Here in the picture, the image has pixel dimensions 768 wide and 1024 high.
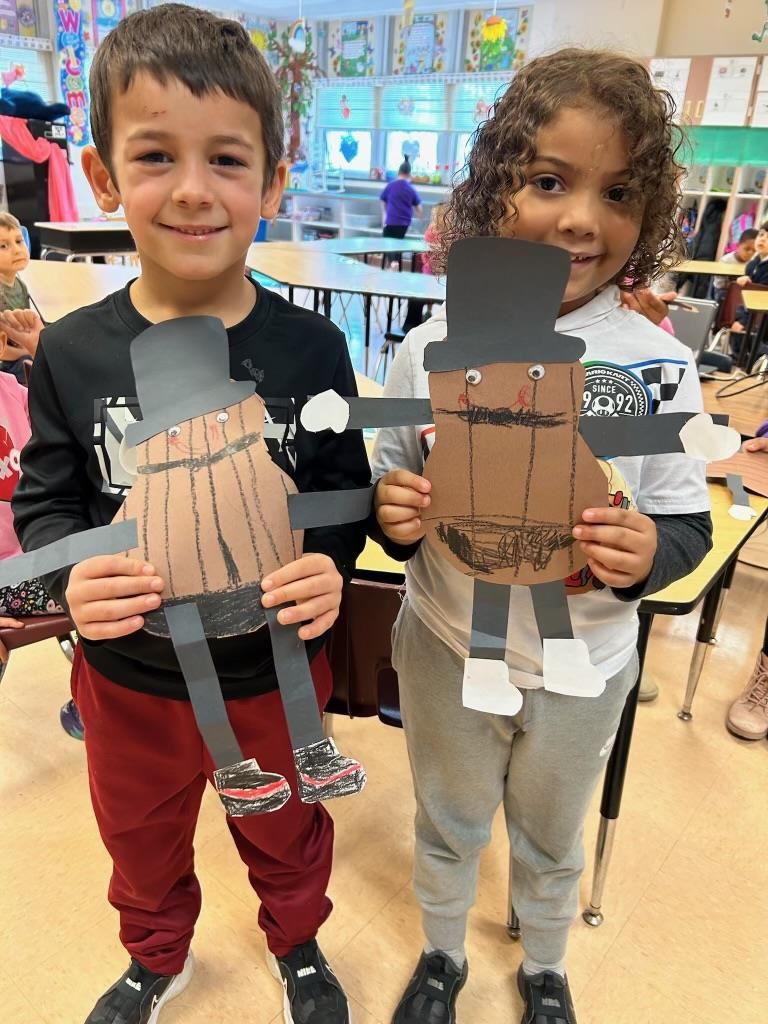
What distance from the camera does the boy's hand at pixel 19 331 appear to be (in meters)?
1.47

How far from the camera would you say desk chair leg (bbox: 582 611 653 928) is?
1089 mm

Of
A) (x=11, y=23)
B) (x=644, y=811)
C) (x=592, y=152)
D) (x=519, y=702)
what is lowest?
(x=644, y=811)

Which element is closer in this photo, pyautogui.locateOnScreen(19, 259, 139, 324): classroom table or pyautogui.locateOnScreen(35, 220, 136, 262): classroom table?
pyautogui.locateOnScreen(19, 259, 139, 324): classroom table

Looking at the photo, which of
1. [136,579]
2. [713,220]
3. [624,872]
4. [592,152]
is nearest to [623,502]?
[592,152]

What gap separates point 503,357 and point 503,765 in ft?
1.80

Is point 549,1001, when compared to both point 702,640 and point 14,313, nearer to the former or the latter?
point 702,640

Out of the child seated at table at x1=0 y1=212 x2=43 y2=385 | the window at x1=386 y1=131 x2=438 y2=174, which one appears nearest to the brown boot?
the child seated at table at x1=0 y1=212 x2=43 y2=385

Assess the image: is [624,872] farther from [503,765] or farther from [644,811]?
[503,765]

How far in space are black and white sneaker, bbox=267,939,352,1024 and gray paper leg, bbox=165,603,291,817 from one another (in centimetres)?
49

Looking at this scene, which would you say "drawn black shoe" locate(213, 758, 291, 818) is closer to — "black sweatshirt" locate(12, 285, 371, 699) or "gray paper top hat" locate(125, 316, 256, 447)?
"black sweatshirt" locate(12, 285, 371, 699)

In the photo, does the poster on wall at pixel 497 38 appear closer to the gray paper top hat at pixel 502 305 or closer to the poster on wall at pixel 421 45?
the poster on wall at pixel 421 45

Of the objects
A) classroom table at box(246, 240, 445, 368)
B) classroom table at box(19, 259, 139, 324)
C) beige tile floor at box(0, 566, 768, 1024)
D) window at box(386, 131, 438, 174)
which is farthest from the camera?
window at box(386, 131, 438, 174)

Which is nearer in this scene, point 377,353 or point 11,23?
point 377,353

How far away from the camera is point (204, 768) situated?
0.85 metres
